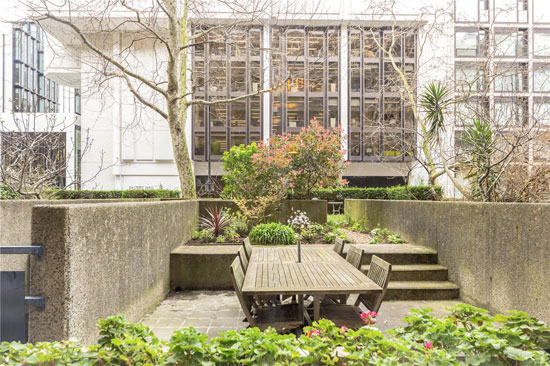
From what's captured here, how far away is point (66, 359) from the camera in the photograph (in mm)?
1839

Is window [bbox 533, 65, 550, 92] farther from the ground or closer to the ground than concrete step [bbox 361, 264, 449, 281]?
farther from the ground

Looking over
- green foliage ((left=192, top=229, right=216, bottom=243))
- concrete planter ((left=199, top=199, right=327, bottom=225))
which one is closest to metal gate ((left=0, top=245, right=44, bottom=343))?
green foliage ((left=192, top=229, right=216, bottom=243))

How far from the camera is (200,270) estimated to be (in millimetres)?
6914

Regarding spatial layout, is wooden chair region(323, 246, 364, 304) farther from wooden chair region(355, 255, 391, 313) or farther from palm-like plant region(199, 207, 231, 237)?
palm-like plant region(199, 207, 231, 237)

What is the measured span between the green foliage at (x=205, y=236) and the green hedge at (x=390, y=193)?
3.82 meters

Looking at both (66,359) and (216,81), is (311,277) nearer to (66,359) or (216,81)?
(66,359)

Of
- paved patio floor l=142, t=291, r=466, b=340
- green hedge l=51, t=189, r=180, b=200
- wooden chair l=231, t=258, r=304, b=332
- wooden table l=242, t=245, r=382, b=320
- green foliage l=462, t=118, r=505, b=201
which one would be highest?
green foliage l=462, t=118, r=505, b=201

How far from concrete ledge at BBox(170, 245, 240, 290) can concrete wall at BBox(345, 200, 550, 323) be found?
12.9ft

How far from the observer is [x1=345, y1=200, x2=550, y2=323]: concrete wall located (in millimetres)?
4367

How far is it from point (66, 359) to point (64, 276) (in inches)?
50.5

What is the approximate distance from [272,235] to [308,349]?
6318mm

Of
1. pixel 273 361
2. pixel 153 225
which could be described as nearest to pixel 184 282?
pixel 153 225

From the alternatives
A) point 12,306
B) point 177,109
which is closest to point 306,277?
point 12,306

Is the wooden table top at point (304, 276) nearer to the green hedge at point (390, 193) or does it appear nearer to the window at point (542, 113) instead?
the window at point (542, 113)
